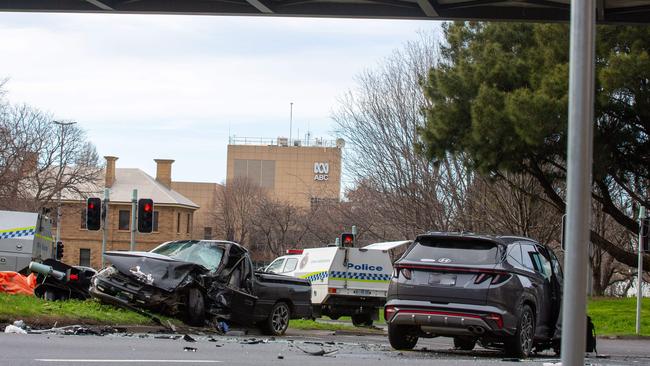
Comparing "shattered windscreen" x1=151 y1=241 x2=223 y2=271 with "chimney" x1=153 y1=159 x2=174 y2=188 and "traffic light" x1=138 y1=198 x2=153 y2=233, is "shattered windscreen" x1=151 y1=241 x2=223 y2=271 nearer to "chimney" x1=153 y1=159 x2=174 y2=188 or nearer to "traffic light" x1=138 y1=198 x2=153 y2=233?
"traffic light" x1=138 y1=198 x2=153 y2=233

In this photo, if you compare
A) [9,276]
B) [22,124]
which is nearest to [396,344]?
Answer: [9,276]

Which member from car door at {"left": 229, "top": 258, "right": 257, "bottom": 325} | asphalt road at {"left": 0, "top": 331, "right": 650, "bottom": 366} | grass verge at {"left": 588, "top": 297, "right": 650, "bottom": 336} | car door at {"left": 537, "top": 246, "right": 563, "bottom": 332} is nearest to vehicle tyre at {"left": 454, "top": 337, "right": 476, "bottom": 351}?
asphalt road at {"left": 0, "top": 331, "right": 650, "bottom": 366}

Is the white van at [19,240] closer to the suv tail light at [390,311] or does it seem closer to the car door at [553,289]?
the suv tail light at [390,311]

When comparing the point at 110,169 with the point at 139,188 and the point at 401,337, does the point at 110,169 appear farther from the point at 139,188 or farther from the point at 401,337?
the point at 401,337

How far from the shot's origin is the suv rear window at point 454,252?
1415 cm

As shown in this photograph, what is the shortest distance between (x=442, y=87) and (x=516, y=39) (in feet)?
8.57

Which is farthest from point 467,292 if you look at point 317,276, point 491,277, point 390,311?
point 317,276

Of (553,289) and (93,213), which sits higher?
(93,213)

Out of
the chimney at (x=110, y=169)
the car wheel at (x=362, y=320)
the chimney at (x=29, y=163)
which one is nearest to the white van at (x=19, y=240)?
the car wheel at (x=362, y=320)

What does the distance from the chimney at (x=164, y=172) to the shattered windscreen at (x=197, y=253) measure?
66691 mm

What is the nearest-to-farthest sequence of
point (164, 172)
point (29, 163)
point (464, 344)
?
point (464, 344), point (29, 163), point (164, 172)

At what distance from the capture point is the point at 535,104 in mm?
26594

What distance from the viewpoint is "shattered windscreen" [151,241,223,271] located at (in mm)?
18797

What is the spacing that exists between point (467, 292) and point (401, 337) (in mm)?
1448
